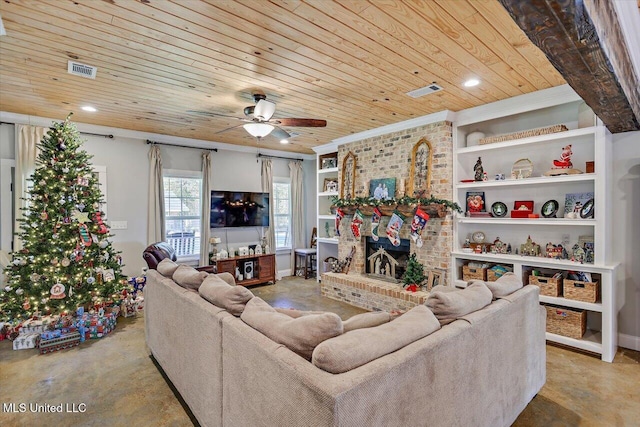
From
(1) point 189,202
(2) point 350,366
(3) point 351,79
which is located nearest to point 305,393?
(2) point 350,366

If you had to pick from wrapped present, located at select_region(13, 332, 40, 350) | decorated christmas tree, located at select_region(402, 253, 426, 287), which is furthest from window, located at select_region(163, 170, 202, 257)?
decorated christmas tree, located at select_region(402, 253, 426, 287)

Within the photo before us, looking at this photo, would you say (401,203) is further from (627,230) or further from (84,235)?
(84,235)

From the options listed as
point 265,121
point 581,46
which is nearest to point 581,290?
point 581,46

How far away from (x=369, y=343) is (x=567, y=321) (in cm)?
309

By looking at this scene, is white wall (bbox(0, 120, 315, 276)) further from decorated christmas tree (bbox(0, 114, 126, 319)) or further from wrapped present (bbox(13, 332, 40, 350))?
wrapped present (bbox(13, 332, 40, 350))

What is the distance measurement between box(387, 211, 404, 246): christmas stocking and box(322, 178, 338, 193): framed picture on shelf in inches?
68.3

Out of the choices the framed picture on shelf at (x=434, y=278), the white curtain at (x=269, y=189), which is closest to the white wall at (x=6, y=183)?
the white curtain at (x=269, y=189)

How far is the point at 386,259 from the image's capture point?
489 cm

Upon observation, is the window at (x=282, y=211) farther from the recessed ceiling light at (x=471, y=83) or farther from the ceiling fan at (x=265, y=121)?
the recessed ceiling light at (x=471, y=83)

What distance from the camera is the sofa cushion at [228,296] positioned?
6.30 ft

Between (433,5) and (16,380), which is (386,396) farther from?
(16,380)

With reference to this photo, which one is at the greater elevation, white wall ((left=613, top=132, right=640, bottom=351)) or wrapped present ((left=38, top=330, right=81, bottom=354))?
white wall ((left=613, top=132, right=640, bottom=351))

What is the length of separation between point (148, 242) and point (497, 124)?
529 cm

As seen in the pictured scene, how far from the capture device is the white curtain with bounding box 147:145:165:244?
16.7ft
